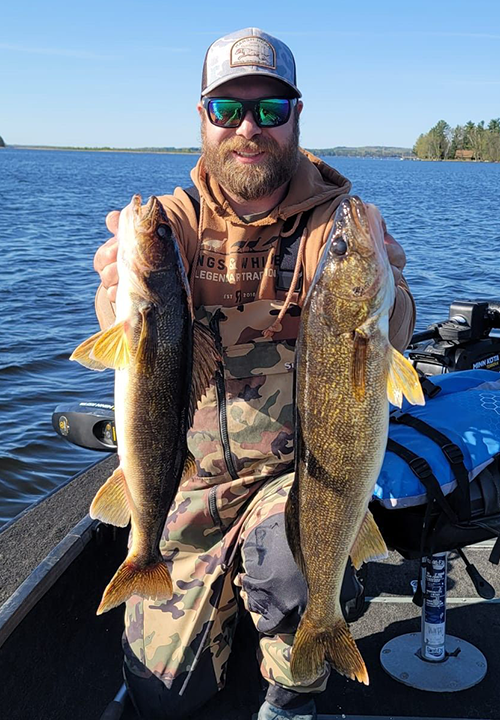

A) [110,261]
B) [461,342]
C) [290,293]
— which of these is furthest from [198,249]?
[461,342]

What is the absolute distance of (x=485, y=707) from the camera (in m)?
3.74

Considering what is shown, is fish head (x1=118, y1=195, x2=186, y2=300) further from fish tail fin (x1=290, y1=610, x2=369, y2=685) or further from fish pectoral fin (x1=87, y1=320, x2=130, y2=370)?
fish tail fin (x1=290, y1=610, x2=369, y2=685)

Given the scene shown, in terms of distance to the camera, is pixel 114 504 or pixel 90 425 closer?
pixel 114 504

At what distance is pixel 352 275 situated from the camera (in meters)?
2.71

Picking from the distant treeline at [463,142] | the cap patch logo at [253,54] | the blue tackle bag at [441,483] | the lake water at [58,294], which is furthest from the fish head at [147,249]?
the distant treeline at [463,142]

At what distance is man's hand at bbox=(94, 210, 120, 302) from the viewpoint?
3.05 metres

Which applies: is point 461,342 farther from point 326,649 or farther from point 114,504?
point 114,504

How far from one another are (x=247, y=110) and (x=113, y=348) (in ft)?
5.04

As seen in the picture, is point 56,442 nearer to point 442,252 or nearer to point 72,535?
point 72,535

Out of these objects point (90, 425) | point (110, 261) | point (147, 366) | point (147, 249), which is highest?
point (147, 249)

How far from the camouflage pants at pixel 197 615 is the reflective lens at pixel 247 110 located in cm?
178

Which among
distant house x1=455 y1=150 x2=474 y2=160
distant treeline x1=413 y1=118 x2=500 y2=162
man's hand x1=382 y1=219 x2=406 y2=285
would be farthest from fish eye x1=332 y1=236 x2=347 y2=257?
distant house x1=455 y1=150 x2=474 y2=160

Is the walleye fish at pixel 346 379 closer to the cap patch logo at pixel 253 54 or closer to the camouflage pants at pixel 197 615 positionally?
the camouflage pants at pixel 197 615

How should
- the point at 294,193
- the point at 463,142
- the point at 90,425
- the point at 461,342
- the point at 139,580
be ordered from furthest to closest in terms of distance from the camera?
1. the point at 463,142
2. the point at 461,342
3. the point at 90,425
4. the point at 294,193
5. the point at 139,580
